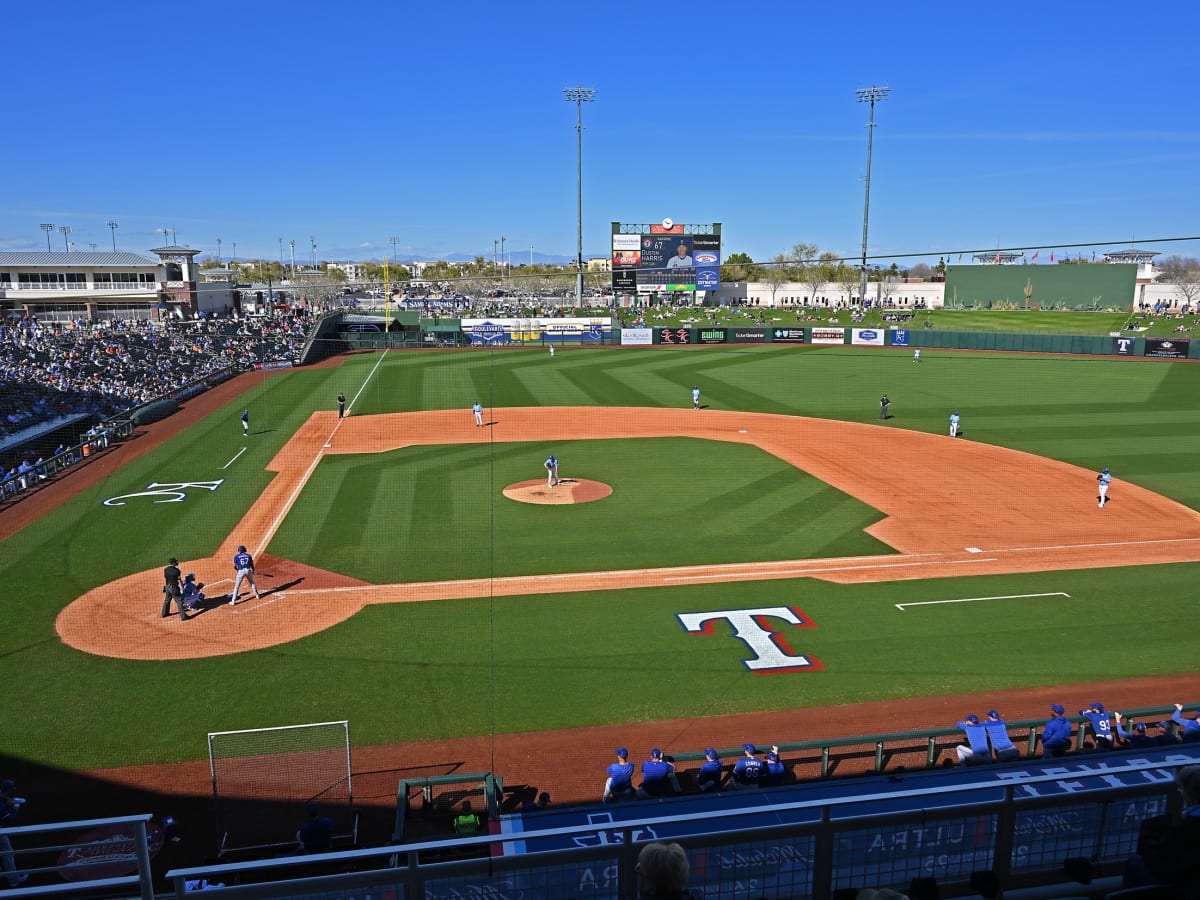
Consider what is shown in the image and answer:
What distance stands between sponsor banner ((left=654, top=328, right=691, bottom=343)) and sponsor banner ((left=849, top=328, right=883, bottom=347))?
13.0 metres

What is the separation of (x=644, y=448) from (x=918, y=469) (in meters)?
9.34

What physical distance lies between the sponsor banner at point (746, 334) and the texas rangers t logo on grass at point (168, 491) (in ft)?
152

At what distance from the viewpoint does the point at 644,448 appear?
29812 mm

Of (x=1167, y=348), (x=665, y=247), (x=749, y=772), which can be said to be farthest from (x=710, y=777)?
(x=665, y=247)

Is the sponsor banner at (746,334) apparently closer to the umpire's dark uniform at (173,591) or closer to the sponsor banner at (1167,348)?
the sponsor banner at (1167,348)

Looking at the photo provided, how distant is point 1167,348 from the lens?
53625 mm

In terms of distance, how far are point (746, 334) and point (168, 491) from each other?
48.5 meters

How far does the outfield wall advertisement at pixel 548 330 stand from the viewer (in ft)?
198

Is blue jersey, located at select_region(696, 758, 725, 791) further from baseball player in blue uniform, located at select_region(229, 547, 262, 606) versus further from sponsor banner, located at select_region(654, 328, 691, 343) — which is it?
sponsor banner, located at select_region(654, 328, 691, 343)

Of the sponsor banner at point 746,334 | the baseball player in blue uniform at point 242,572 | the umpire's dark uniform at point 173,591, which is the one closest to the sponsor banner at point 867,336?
the sponsor banner at point 746,334

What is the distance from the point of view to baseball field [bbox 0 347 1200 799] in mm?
11656

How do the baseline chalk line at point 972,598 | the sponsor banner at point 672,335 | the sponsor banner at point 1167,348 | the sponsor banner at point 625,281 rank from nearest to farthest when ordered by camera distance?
the baseline chalk line at point 972,598
the sponsor banner at point 1167,348
the sponsor banner at point 672,335
the sponsor banner at point 625,281

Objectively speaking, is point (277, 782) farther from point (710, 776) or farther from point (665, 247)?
point (665, 247)

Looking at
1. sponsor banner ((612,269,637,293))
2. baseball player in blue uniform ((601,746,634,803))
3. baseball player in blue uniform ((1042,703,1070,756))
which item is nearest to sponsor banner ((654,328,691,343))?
sponsor banner ((612,269,637,293))
